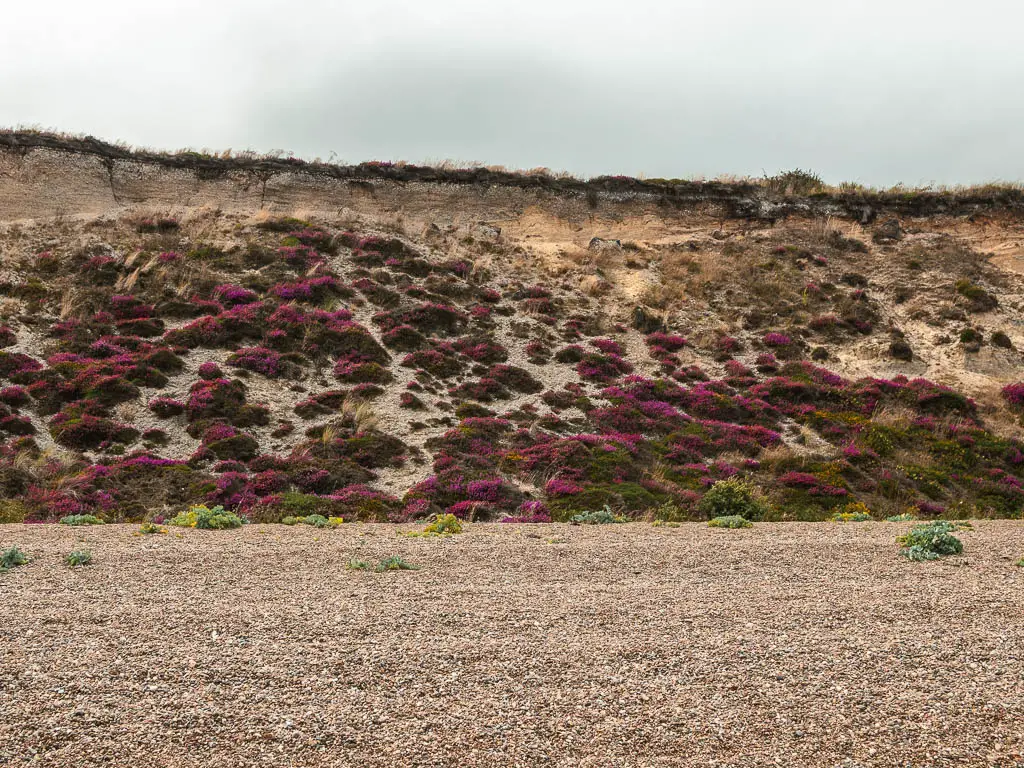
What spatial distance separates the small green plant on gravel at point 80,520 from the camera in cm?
1636

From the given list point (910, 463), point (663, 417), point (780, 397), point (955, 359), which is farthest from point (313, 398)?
point (955, 359)

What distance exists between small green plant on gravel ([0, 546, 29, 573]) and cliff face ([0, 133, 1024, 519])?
715 cm

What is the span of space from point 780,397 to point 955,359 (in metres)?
10.9

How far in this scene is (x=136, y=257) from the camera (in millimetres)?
35500

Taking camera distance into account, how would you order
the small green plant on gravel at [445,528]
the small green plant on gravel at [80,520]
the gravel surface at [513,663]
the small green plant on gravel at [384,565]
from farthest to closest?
the small green plant on gravel at [80,520]
the small green plant on gravel at [445,528]
the small green plant on gravel at [384,565]
the gravel surface at [513,663]

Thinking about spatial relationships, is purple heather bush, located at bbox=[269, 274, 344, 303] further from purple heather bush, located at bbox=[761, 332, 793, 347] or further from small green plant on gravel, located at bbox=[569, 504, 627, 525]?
purple heather bush, located at bbox=[761, 332, 793, 347]

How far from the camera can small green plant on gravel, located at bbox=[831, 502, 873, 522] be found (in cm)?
2000

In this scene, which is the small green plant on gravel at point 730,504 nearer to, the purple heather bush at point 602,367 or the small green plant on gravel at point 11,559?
the purple heather bush at point 602,367

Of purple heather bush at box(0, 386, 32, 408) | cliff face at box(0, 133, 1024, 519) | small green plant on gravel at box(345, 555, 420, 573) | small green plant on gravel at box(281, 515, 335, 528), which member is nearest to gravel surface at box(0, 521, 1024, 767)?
small green plant on gravel at box(345, 555, 420, 573)

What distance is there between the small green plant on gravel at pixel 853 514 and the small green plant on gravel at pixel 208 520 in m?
16.0

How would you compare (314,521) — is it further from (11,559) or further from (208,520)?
(11,559)

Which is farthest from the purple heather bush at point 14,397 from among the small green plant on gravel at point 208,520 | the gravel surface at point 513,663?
the gravel surface at point 513,663

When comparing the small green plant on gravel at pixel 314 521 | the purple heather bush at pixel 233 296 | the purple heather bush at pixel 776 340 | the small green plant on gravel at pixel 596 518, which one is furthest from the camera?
the purple heather bush at pixel 776 340

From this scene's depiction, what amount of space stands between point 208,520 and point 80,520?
3.24 meters
